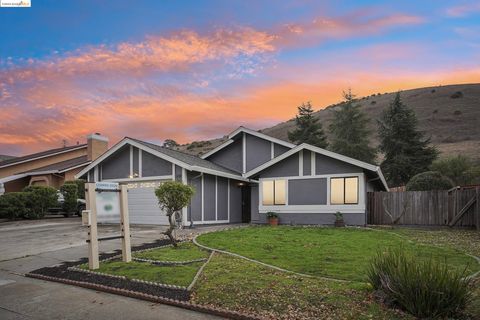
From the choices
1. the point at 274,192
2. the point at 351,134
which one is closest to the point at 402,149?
the point at 351,134

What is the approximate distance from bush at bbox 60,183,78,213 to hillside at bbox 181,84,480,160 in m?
43.2

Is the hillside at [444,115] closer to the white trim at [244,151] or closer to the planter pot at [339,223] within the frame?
the white trim at [244,151]

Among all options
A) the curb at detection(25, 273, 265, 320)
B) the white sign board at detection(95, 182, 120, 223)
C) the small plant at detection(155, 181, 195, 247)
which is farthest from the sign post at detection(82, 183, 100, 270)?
the small plant at detection(155, 181, 195, 247)

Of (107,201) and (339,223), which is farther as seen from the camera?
(339,223)

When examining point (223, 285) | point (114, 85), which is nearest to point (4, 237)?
point (114, 85)

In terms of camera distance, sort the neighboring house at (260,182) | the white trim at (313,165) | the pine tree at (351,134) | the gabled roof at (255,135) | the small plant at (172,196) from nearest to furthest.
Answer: the small plant at (172,196)
the neighboring house at (260,182)
the white trim at (313,165)
the gabled roof at (255,135)
the pine tree at (351,134)

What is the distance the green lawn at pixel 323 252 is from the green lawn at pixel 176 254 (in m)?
0.74

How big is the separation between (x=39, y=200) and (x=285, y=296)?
71.3 feet

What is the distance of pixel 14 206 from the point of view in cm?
2136

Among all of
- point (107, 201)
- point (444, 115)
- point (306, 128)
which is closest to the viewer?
point (107, 201)

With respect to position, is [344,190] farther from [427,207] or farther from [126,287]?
[126,287]

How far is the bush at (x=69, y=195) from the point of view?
24.1 metres

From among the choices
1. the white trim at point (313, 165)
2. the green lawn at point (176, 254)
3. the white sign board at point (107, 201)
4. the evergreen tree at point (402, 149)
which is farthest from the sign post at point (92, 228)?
the evergreen tree at point (402, 149)

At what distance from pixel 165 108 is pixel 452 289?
74.7 feet
